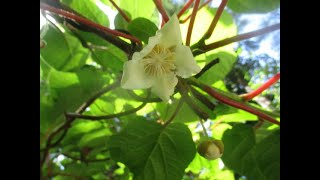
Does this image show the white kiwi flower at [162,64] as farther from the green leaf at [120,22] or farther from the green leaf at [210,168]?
the green leaf at [210,168]

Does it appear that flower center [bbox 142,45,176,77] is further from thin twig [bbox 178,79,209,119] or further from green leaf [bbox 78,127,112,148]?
green leaf [bbox 78,127,112,148]

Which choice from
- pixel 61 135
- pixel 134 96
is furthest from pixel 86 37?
pixel 61 135

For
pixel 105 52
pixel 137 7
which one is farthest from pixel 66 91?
pixel 137 7

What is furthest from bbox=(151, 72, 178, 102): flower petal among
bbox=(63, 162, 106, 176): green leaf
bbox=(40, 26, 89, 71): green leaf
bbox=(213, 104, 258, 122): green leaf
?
bbox=(63, 162, 106, 176): green leaf

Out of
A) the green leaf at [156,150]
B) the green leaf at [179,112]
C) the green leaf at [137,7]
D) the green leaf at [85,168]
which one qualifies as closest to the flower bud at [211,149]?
the green leaf at [156,150]
